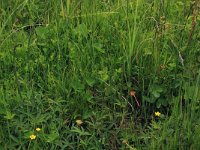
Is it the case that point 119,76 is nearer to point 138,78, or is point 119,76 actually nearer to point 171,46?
point 138,78

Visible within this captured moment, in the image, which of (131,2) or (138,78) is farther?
(131,2)

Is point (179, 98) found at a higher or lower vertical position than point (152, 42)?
lower

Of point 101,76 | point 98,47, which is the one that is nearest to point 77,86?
point 101,76

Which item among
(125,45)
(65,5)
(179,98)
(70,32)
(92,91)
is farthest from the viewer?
(65,5)

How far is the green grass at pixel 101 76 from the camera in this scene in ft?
7.27

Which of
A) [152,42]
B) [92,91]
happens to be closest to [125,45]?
[152,42]

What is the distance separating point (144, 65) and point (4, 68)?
84cm

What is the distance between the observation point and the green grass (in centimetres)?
221

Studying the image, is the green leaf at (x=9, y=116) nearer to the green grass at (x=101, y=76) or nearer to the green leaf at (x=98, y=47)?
the green grass at (x=101, y=76)

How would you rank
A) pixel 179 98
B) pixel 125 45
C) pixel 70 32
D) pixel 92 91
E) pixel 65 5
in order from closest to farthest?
pixel 179 98 < pixel 92 91 < pixel 125 45 < pixel 70 32 < pixel 65 5

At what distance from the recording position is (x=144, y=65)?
8.44 feet

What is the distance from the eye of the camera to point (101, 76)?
2.46 m

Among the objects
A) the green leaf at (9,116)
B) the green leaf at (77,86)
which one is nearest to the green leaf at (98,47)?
the green leaf at (77,86)

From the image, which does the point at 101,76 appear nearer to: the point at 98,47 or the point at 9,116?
the point at 98,47
